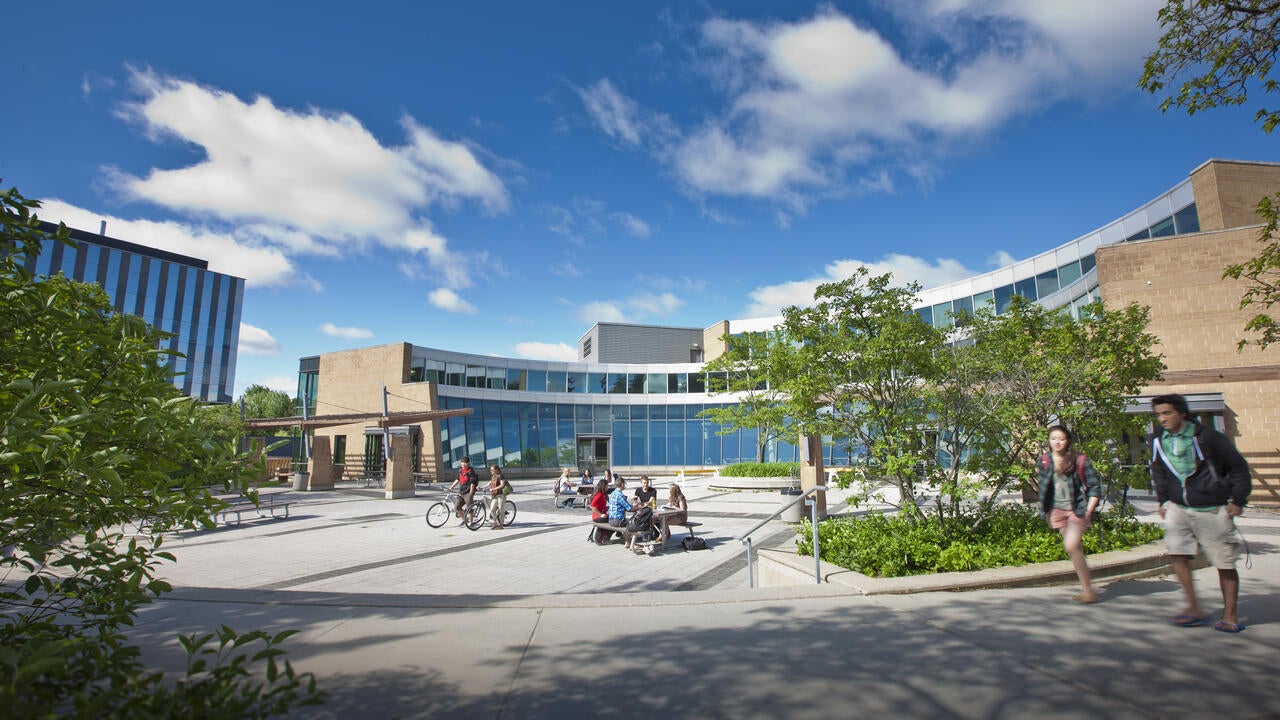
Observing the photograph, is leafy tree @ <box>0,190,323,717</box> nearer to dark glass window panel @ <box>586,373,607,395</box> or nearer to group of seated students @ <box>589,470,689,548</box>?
group of seated students @ <box>589,470,689,548</box>

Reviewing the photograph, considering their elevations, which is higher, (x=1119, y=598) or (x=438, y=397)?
(x=438, y=397)

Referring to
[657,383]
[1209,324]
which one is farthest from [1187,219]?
[657,383]

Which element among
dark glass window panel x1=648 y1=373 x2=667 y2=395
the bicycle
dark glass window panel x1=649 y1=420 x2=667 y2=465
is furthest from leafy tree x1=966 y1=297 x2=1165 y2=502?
dark glass window panel x1=648 y1=373 x2=667 y2=395

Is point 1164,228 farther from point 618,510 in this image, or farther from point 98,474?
point 98,474

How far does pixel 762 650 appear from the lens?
4.04 meters

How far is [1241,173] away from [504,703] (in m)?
28.7

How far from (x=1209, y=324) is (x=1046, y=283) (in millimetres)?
12557

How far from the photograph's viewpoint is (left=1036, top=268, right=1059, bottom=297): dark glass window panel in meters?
27.6

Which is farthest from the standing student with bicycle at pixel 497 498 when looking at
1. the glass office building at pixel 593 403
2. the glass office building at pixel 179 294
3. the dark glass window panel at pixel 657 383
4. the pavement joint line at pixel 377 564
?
the glass office building at pixel 179 294

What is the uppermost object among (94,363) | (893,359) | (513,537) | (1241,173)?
(1241,173)

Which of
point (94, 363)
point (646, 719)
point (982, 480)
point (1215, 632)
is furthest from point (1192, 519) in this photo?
point (94, 363)

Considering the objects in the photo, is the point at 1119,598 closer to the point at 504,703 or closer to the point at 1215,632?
the point at 1215,632

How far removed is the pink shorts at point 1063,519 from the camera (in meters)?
5.11

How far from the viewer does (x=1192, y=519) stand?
14.6 feet
